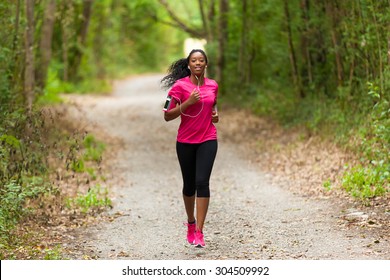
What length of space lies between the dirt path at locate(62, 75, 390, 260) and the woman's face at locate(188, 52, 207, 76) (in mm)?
2002

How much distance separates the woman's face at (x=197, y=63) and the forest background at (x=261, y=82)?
249 centimetres

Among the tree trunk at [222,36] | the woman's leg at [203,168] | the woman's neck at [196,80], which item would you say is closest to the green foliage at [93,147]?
the tree trunk at [222,36]

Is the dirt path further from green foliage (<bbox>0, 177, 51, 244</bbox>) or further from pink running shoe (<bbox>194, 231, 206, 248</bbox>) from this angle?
green foliage (<bbox>0, 177, 51, 244</bbox>)

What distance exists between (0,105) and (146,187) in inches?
122

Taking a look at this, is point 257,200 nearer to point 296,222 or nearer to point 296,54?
point 296,222

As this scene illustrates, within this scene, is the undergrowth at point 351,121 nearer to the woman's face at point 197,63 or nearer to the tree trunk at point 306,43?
the tree trunk at point 306,43

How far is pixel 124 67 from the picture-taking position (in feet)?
164

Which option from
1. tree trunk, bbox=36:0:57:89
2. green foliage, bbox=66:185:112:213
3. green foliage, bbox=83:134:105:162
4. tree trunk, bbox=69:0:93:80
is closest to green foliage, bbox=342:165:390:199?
green foliage, bbox=66:185:112:213

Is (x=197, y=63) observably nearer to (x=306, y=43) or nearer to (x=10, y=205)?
(x=10, y=205)

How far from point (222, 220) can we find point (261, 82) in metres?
12.8

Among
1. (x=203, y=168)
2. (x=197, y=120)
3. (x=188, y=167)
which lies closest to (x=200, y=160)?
(x=203, y=168)

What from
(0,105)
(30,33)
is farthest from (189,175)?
(30,33)

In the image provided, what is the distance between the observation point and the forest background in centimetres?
934

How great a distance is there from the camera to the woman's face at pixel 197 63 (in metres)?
7.07
